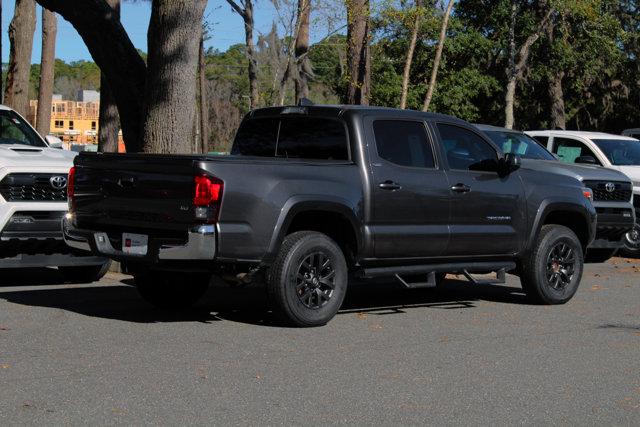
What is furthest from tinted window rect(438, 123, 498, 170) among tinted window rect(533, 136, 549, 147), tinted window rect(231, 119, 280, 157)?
tinted window rect(533, 136, 549, 147)

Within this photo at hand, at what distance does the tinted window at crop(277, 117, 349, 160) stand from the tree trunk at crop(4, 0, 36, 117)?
710 inches

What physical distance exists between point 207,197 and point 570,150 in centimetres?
1078

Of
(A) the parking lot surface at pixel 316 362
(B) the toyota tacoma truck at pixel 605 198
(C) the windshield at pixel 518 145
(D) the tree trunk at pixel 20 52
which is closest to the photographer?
(A) the parking lot surface at pixel 316 362

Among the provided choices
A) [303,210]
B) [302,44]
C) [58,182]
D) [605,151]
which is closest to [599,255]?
[605,151]

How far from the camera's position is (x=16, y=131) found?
13.4 meters

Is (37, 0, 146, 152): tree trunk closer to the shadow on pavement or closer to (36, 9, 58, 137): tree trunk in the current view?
the shadow on pavement

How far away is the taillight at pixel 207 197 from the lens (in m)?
8.55

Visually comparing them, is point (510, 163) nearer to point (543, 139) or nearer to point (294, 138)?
point (294, 138)

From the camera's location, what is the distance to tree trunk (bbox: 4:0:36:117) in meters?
26.9

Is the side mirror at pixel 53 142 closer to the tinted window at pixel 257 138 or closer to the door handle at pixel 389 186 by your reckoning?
the tinted window at pixel 257 138

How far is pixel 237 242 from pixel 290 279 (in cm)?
64

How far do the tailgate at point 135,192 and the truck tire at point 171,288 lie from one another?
2.97 feet

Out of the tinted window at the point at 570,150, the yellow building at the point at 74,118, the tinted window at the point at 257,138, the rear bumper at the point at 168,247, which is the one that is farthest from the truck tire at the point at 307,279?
the yellow building at the point at 74,118

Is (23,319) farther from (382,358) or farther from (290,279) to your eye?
(382,358)
